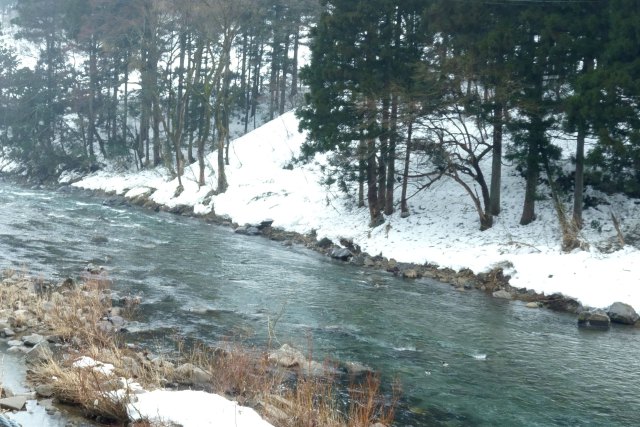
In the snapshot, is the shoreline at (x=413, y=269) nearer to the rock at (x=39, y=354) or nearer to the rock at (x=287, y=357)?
the rock at (x=287, y=357)

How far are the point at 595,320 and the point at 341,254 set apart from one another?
29.3ft

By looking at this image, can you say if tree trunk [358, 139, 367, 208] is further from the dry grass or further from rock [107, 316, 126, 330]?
the dry grass

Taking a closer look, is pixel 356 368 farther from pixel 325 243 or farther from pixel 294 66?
pixel 294 66

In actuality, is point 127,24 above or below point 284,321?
above

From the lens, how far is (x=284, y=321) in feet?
40.1

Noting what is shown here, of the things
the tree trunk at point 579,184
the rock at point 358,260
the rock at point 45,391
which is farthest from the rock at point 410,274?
the rock at point 45,391

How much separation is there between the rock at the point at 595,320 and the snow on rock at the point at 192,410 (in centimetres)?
924

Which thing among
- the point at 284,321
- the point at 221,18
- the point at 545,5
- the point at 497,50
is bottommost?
the point at 284,321

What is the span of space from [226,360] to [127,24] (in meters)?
36.2

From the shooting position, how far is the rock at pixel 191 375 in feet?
26.4

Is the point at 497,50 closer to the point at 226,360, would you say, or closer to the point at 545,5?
the point at 545,5

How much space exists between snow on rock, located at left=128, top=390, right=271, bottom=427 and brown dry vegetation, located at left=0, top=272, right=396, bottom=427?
151mm

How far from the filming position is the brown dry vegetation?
22.0 feet

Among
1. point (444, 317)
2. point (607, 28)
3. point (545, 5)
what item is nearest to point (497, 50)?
point (545, 5)
